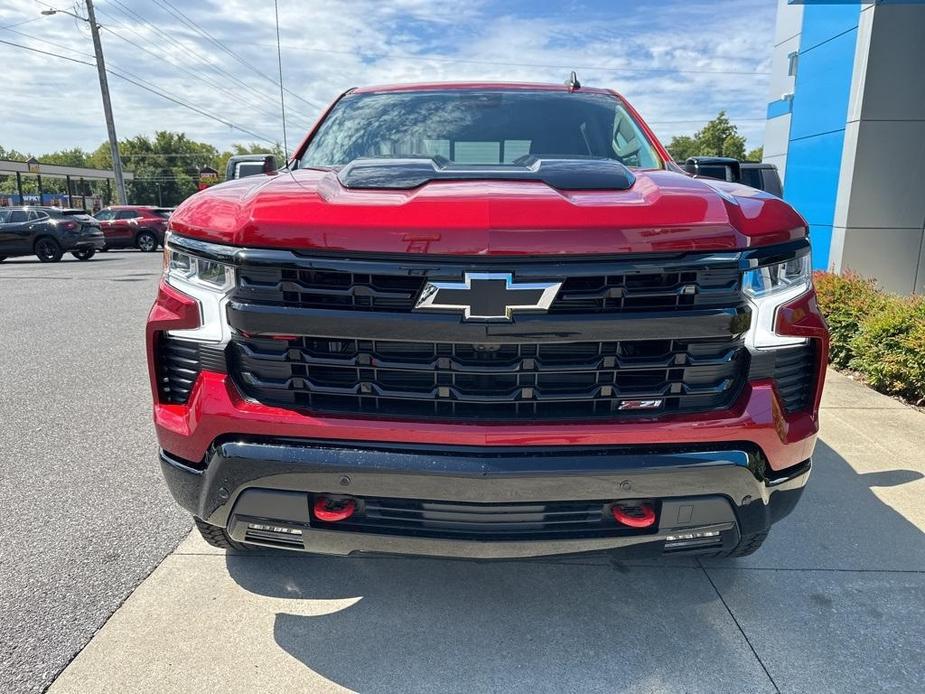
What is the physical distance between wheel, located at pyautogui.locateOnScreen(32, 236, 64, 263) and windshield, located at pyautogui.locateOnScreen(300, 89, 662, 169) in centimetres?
1848

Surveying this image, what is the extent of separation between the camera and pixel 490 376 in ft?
6.00

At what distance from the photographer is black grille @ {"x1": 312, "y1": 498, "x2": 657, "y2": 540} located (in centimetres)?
182

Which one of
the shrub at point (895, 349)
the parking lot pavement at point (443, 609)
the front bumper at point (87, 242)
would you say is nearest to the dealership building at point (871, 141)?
the shrub at point (895, 349)

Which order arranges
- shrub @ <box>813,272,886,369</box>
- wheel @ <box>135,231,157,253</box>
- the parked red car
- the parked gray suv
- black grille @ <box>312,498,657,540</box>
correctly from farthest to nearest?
1. wheel @ <box>135,231,157,253</box>
2. the parked red car
3. the parked gray suv
4. shrub @ <box>813,272,886,369</box>
5. black grille @ <box>312,498,657,540</box>

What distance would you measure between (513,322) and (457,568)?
132cm

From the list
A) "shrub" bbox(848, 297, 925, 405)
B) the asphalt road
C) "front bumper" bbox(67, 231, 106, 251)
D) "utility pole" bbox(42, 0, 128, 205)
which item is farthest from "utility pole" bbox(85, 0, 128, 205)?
"shrub" bbox(848, 297, 925, 405)

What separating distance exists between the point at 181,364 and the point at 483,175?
42.4 inches

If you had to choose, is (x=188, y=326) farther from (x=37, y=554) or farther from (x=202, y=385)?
(x=37, y=554)

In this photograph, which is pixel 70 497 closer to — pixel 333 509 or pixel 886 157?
pixel 333 509

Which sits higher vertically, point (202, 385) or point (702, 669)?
point (202, 385)

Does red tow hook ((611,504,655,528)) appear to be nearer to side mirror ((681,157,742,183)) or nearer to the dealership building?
side mirror ((681,157,742,183))

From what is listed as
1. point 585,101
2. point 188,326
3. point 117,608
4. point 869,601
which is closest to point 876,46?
point 585,101

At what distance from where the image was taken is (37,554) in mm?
2697

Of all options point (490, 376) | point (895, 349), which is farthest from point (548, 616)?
point (895, 349)
